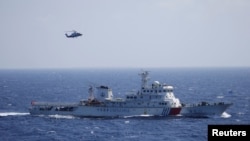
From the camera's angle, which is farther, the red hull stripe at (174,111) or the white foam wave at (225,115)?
the white foam wave at (225,115)

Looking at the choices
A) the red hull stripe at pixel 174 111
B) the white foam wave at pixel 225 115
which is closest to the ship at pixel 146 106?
the red hull stripe at pixel 174 111

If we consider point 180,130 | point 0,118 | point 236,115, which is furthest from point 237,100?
point 0,118

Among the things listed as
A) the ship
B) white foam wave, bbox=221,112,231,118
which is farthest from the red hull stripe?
white foam wave, bbox=221,112,231,118

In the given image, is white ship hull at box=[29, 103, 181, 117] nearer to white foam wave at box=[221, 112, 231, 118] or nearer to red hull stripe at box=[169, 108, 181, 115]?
red hull stripe at box=[169, 108, 181, 115]

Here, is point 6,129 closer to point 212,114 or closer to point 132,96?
point 132,96

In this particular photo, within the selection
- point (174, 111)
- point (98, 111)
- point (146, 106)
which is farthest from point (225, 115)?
point (98, 111)

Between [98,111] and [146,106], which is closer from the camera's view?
[146,106]

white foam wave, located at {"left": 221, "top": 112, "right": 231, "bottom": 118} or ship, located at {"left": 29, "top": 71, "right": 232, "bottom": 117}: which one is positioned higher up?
ship, located at {"left": 29, "top": 71, "right": 232, "bottom": 117}

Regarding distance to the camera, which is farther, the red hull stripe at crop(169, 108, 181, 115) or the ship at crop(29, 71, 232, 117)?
the ship at crop(29, 71, 232, 117)

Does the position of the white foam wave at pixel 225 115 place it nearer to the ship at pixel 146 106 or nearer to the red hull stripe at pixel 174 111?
the ship at pixel 146 106

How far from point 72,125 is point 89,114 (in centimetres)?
981

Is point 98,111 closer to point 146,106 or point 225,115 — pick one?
point 146,106

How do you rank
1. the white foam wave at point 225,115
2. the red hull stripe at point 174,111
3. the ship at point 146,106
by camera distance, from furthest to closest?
the white foam wave at point 225,115 < the ship at point 146,106 < the red hull stripe at point 174,111

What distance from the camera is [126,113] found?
8806 cm
